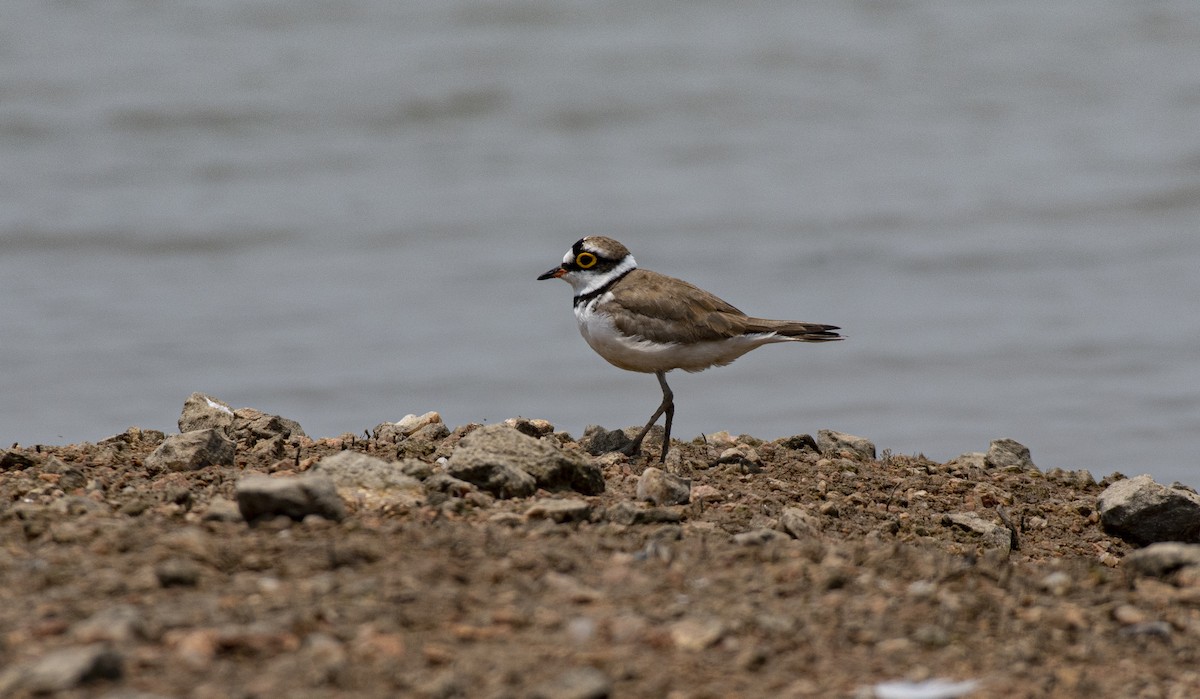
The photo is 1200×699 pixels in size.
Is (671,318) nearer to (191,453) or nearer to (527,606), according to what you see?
(191,453)

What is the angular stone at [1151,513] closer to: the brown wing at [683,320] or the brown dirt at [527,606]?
the brown dirt at [527,606]

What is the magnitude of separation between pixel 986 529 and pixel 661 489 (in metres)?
1.45

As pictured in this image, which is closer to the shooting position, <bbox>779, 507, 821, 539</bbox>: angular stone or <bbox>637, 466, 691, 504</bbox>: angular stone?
<bbox>779, 507, 821, 539</bbox>: angular stone

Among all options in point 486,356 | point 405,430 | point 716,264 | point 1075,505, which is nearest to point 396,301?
point 486,356

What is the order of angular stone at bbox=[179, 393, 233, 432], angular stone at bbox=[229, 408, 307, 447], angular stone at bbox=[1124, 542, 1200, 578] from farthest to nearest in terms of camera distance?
angular stone at bbox=[179, 393, 233, 432] → angular stone at bbox=[229, 408, 307, 447] → angular stone at bbox=[1124, 542, 1200, 578]

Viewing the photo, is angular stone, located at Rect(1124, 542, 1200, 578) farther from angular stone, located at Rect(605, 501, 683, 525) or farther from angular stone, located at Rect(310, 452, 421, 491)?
angular stone, located at Rect(310, 452, 421, 491)

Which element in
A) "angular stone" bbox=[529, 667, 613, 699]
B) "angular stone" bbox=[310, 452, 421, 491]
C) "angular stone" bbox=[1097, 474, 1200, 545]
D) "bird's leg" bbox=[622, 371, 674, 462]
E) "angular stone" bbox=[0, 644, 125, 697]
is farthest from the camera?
"bird's leg" bbox=[622, 371, 674, 462]

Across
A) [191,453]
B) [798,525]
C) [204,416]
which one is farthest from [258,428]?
[798,525]

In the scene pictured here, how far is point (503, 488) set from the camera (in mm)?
5234

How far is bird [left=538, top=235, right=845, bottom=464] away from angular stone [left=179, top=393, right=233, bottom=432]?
1.94 m

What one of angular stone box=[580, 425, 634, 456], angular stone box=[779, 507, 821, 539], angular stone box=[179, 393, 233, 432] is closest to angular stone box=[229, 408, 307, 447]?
angular stone box=[179, 393, 233, 432]

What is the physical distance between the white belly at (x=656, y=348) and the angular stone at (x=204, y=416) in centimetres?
189

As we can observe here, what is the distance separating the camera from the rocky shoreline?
11.3 ft

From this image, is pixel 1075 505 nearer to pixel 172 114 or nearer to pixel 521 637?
pixel 521 637
